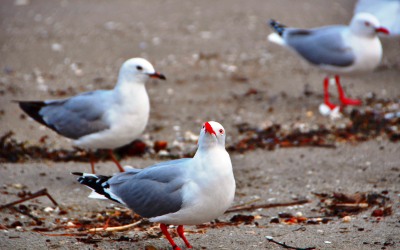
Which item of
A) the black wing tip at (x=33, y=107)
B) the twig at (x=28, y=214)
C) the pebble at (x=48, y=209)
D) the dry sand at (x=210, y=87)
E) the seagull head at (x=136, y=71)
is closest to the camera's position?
the dry sand at (x=210, y=87)

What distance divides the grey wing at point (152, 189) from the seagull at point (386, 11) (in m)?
5.14

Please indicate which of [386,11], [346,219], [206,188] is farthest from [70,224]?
[386,11]

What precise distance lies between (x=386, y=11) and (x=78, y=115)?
493 cm

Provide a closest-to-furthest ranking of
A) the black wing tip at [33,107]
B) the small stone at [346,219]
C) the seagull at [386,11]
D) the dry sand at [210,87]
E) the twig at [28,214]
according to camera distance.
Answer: the dry sand at [210,87] → the small stone at [346,219] → the twig at [28,214] → the black wing tip at [33,107] → the seagull at [386,11]

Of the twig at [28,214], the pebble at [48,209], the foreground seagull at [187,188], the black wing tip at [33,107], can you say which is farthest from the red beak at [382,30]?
the twig at [28,214]

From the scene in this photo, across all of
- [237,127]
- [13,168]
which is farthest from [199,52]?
[13,168]

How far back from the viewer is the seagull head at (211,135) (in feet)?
13.4

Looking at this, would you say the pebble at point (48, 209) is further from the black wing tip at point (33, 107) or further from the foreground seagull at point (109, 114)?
the black wing tip at point (33, 107)

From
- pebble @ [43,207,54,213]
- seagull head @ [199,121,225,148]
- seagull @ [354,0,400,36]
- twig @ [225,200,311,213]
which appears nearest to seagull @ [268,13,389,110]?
seagull @ [354,0,400,36]

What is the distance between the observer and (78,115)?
19.8 ft

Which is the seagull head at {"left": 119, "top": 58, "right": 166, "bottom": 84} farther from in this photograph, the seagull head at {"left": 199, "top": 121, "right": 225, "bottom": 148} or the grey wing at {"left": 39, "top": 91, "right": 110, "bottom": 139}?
the seagull head at {"left": 199, "top": 121, "right": 225, "bottom": 148}

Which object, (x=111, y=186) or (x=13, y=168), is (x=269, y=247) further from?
(x=13, y=168)

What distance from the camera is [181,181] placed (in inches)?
164

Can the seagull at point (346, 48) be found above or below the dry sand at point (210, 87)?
above
